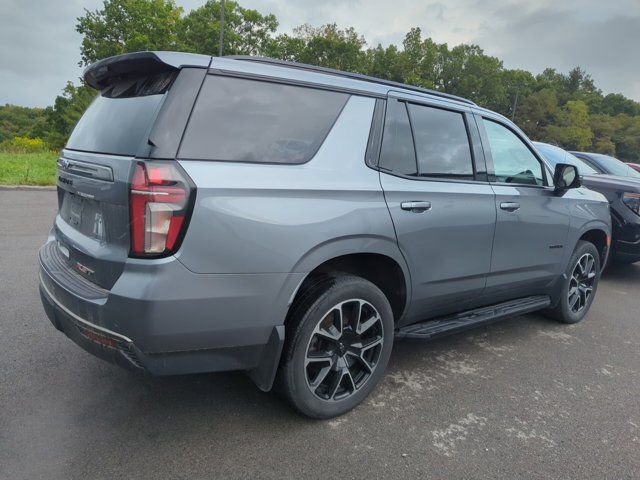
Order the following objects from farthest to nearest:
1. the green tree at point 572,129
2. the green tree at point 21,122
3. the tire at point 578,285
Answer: the green tree at point 21,122, the green tree at point 572,129, the tire at point 578,285

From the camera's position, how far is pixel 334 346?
2631 millimetres

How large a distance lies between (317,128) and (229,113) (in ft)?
1.66

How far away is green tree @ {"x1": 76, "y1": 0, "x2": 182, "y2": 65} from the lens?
3781 centimetres

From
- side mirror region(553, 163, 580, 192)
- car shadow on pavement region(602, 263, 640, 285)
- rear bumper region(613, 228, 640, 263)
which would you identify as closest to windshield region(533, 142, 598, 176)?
rear bumper region(613, 228, 640, 263)

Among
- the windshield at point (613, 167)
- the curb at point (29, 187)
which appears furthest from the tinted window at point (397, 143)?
the curb at point (29, 187)

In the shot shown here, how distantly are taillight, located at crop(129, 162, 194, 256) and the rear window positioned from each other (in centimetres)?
20

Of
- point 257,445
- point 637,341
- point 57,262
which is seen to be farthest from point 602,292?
point 57,262

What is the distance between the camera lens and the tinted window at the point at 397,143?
2.79 metres

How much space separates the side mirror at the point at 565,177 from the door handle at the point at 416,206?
1.71 metres

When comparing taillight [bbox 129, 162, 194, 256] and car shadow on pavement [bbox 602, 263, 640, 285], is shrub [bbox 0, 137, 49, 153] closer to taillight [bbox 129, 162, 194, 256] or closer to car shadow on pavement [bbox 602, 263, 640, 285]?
car shadow on pavement [bbox 602, 263, 640, 285]

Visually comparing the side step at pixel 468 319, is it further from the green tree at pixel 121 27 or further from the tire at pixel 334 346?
the green tree at pixel 121 27

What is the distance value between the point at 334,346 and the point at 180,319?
94cm

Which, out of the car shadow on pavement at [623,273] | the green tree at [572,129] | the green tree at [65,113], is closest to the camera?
the car shadow on pavement at [623,273]

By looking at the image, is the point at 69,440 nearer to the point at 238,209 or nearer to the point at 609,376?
the point at 238,209
